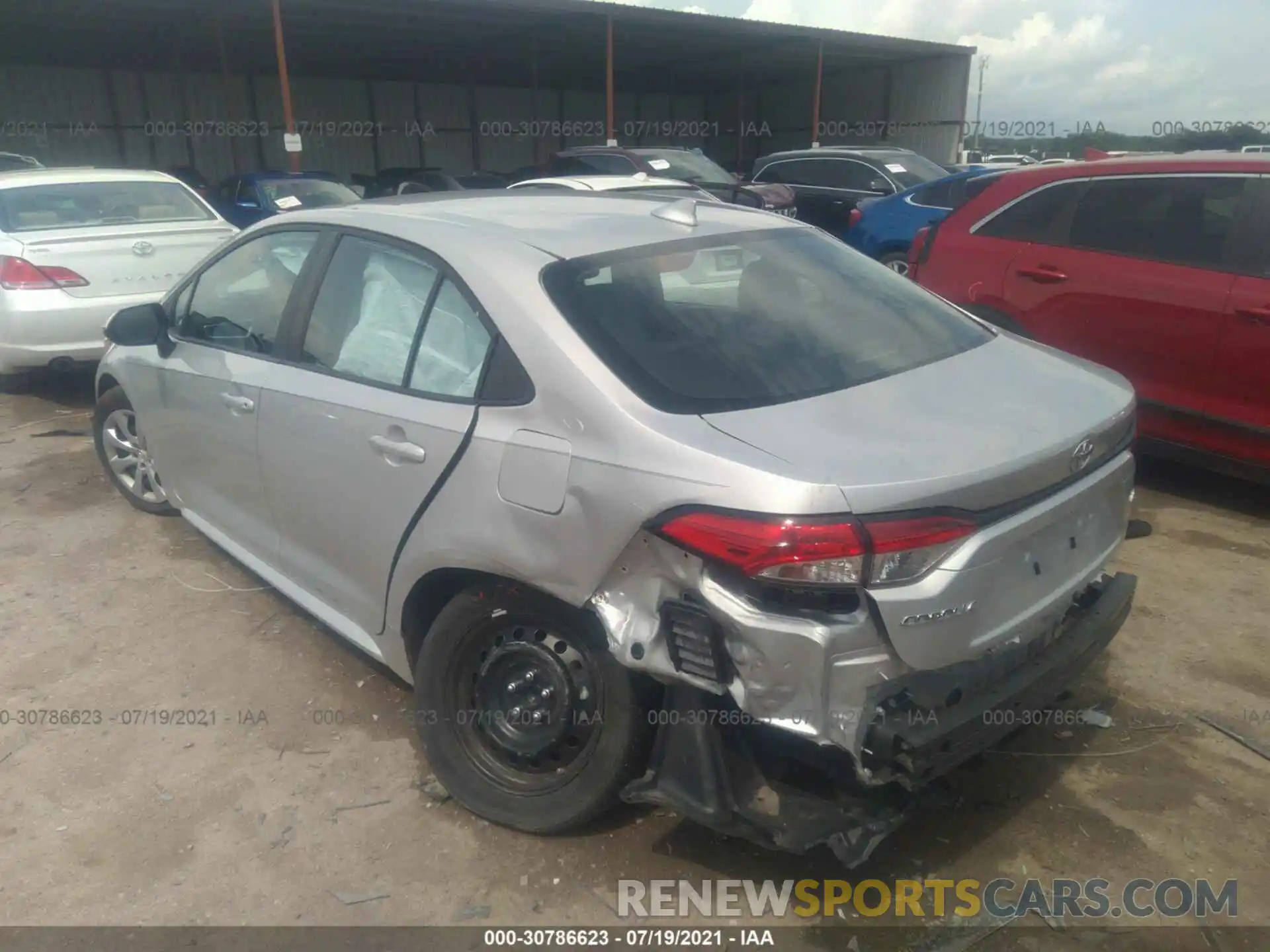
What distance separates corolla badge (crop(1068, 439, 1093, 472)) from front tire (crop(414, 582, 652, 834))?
1.17 m

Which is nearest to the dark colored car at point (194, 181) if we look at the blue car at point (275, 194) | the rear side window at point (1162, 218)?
the blue car at point (275, 194)

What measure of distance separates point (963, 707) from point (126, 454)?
4346mm

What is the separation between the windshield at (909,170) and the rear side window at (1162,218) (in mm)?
6907

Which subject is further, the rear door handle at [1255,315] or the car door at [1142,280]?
the car door at [1142,280]

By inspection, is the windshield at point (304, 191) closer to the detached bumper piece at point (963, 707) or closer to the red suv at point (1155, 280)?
the red suv at point (1155, 280)

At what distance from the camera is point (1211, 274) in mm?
4586

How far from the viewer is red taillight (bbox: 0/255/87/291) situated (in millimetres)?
6492

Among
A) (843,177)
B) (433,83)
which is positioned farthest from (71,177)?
(433,83)

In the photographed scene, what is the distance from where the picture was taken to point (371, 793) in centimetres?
294

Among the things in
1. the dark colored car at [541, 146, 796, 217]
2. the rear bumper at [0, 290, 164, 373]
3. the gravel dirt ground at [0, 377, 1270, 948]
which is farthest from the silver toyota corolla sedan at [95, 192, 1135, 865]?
the dark colored car at [541, 146, 796, 217]

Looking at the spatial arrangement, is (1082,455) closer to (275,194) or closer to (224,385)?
(224,385)

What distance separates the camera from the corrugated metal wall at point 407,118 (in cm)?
2542

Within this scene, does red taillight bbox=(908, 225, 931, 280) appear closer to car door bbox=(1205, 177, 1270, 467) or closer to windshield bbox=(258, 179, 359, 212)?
car door bbox=(1205, 177, 1270, 467)

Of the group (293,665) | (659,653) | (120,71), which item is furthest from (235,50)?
(659,653)
